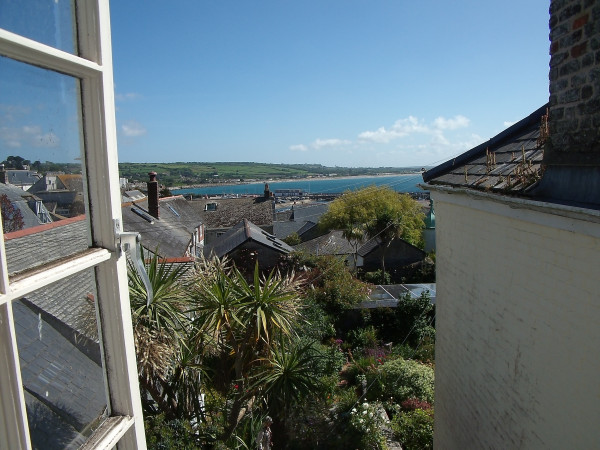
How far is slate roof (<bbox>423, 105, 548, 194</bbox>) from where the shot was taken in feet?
12.9

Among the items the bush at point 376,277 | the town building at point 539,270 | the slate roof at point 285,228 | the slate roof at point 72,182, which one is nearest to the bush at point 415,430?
the town building at point 539,270

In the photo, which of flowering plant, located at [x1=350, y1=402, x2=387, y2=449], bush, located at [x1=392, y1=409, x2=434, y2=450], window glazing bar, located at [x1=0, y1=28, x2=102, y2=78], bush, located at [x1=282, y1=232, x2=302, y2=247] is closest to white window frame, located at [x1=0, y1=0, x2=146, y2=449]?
window glazing bar, located at [x1=0, y1=28, x2=102, y2=78]

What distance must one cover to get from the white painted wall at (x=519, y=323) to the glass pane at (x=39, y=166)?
8.87ft

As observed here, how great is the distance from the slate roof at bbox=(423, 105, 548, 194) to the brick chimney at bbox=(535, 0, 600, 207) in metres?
0.31

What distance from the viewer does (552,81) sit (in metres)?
3.59

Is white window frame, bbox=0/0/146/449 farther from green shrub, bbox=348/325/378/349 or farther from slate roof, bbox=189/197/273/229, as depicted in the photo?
slate roof, bbox=189/197/273/229

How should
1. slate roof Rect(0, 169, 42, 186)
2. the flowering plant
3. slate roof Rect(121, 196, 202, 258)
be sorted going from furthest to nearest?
slate roof Rect(121, 196, 202, 258)
the flowering plant
slate roof Rect(0, 169, 42, 186)

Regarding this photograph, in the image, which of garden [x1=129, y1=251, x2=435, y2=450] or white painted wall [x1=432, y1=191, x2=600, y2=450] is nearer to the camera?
white painted wall [x1=432, y1=191, x2=600, y2=450]

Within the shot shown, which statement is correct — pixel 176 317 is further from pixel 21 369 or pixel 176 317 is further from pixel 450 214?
pixel 21 369

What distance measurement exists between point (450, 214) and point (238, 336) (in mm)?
3869

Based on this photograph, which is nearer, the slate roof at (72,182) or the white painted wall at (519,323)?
the slate roof at (72,182)

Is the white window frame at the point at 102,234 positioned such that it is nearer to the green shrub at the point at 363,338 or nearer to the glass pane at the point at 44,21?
the glass pane at the point at 44,21

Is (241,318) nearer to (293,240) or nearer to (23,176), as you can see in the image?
(23,176)

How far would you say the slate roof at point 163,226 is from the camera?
1938 centimetres
